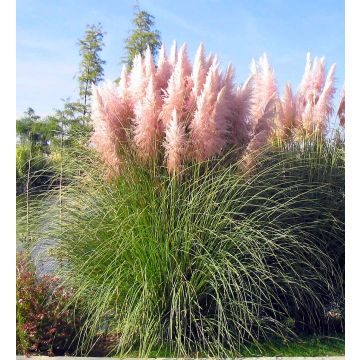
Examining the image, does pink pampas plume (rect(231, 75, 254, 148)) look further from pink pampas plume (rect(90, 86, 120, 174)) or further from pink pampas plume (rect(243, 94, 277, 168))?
pink pampas plume (rect(90, 86, 120, 174))

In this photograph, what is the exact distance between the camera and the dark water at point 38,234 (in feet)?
12.9

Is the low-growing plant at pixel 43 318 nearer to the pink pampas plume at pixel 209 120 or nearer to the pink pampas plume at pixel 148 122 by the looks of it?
the pink pampas plume at pixel 148 122

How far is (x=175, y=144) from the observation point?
11.5ft

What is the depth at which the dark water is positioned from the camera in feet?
12.9

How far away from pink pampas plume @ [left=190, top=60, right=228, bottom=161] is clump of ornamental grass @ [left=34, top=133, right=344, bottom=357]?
149 millimetres

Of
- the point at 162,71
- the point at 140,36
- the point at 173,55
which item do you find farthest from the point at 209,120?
the point at 140,36

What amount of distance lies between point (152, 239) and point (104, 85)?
126 centimetres

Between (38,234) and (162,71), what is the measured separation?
150cm

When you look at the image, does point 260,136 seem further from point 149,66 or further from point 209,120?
point 149,66

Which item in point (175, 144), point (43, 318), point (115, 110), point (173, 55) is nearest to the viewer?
point (175, 144)

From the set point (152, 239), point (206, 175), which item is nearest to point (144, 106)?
point (206, 175)

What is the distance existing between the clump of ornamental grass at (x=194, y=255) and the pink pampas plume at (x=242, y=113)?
146mm

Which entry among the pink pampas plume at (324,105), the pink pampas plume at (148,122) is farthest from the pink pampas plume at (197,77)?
the pink pampas plume at (324,105)
